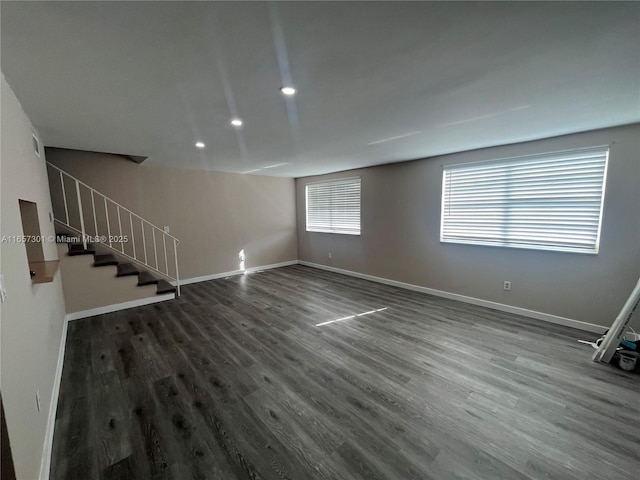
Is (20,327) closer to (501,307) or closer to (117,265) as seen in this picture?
(117,265)

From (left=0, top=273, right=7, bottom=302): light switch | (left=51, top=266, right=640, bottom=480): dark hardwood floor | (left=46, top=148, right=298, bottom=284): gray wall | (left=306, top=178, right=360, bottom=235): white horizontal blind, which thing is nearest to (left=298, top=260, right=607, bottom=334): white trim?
(left=51, top=266, right=640, bottom=480): dark hardwood floor

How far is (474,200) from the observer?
3949mm

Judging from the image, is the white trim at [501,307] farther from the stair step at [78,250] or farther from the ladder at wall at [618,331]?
the stair step at [78,250]

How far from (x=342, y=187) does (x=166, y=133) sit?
376 centimetres

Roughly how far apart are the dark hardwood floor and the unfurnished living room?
0.8 inches

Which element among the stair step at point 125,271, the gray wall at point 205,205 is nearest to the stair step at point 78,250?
the stair step at point 125,271

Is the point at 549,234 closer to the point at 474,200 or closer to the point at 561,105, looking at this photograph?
the point at 474,200

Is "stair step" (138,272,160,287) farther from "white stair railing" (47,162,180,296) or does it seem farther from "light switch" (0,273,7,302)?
"light switch" (0,273,7,302)

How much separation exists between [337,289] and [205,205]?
3317 mm

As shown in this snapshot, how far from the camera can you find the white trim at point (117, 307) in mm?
3662

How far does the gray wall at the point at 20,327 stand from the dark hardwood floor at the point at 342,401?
38 cm

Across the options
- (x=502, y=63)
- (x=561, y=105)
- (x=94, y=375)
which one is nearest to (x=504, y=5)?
(x=502, y=63)

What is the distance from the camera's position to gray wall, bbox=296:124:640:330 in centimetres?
284

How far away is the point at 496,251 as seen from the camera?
376 cm
